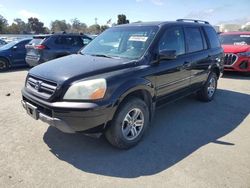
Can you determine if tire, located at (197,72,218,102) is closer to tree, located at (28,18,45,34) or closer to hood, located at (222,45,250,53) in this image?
hood, located at (222,45,250,53)

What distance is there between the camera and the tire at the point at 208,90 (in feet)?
20.2

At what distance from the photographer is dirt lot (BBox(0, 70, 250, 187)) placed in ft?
10.2

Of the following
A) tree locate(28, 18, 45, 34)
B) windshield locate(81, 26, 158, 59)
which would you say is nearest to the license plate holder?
windshield locate(81, 26, 158, 59)

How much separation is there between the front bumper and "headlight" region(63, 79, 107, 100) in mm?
93

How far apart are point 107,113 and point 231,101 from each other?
4.30 metres

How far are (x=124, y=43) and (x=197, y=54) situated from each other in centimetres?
178

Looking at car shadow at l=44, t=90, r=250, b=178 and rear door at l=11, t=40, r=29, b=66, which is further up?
rear door at l=11, t=40, r=29, b=66

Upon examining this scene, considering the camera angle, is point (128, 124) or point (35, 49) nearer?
point (128, 124)

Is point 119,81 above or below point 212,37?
below

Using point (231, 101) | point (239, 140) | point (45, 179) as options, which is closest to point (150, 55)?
point (239, 140)

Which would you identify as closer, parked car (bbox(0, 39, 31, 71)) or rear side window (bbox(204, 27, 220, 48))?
rear side window (bbox(204, 27, 220, 48))

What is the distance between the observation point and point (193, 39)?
211 inches

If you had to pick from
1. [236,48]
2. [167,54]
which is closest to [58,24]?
[236,48]

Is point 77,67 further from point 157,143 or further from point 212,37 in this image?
point 212,37
